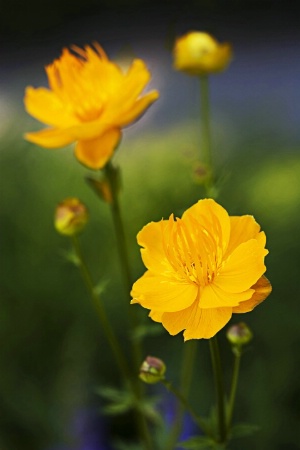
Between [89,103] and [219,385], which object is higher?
[89,103]

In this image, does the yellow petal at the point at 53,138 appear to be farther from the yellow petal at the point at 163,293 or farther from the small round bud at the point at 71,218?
the yellow petal at the point at 163,293

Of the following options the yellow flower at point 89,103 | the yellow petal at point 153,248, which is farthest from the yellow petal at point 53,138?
the yellow petal at point 153,248

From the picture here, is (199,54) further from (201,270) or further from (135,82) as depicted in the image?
(201,270)

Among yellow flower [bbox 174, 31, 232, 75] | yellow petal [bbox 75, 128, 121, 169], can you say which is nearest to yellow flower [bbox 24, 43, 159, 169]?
yellow petal [bbox 75, 128, 121, 169]

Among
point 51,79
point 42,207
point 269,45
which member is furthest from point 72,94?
point 269,45

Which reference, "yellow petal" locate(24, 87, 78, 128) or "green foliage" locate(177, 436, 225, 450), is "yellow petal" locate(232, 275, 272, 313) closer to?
"green foliage" locate(177, 436, 225, 450)

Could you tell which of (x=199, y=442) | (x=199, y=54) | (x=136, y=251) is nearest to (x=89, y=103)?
(x=199, y=54)
